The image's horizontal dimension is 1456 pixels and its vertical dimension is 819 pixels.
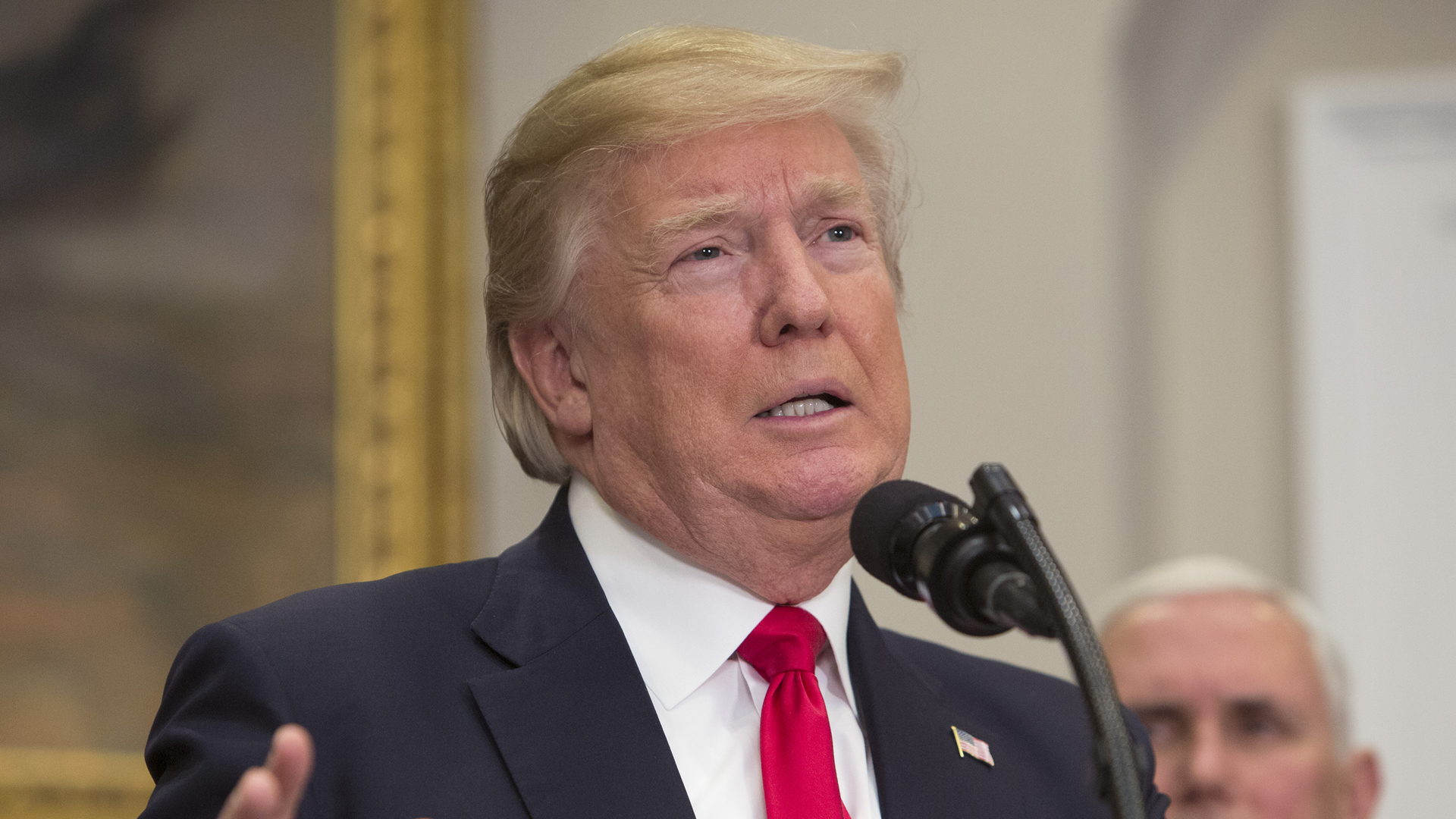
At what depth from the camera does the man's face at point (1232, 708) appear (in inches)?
114

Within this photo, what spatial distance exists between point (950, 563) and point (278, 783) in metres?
0.52

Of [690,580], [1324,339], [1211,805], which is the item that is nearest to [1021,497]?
[690,580]

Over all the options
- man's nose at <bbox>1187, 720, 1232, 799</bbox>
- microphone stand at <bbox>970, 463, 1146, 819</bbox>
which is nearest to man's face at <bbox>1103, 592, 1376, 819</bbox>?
man's nose at <bbox>1187, 720, 1232, 799</bbox>

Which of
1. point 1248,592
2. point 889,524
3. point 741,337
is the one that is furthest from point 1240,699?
point 889,524

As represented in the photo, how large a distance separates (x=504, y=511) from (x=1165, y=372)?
6.41ft

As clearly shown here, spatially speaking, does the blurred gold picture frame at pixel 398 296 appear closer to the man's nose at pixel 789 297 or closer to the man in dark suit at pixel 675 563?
the man in dark suit at pixel 675 563

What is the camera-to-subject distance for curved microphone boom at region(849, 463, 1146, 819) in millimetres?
1049

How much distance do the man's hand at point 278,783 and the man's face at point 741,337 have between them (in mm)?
706

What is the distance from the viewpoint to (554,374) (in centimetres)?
194

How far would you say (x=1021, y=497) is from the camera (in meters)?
1.14

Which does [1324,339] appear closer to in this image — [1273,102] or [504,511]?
[1273,102]

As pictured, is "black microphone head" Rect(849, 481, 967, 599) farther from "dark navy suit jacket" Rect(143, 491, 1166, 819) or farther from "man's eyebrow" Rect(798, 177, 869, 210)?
"man's eyebrow" Rect(798, 177, 869, 210)

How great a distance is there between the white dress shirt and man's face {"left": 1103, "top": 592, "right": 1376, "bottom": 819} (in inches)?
49.5

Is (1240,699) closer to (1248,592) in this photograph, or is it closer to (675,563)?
(1248,592)
